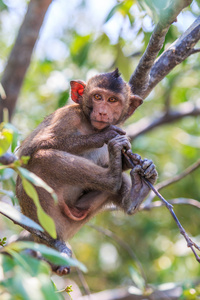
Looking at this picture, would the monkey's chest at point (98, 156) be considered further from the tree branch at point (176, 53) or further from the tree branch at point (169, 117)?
the tree branch at point (169, 117)

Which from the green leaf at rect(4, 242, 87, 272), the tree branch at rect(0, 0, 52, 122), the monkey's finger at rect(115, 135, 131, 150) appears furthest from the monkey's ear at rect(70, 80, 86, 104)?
the green leaf at rect(4, 242, 87, 272)

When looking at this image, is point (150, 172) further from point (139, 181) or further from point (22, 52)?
point (22, 52)

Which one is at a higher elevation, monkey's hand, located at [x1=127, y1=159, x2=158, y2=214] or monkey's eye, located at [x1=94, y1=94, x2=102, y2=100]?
monkey's eye, located at [x1=94, y1=94, x2=102, y2=100]

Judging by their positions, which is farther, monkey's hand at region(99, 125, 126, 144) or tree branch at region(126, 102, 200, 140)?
tree branch at region(126, 102, 200, 140)

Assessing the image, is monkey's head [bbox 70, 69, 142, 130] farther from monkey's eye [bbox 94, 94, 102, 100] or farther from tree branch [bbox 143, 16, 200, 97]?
tree branch [bbox 143, 16, 200, 97]

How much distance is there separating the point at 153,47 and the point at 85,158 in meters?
1.34

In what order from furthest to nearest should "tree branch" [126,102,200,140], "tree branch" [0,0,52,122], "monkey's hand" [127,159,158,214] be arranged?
"tree branch" [126,102,200,140], "tree branch" [0,0,52,122], "monkey's hand" [127,159,158,214]

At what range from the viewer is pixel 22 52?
639 centimetres

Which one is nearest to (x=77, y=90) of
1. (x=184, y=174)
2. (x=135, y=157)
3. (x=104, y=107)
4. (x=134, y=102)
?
(x=104, y=107)

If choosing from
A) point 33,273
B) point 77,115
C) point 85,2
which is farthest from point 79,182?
point 85,2

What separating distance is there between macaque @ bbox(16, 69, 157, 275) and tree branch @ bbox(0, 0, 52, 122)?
1817 mm

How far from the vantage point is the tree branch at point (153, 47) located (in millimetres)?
3435

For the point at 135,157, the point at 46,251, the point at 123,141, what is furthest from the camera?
the point at 123,141

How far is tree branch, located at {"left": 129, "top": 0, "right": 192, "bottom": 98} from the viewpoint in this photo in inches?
135
